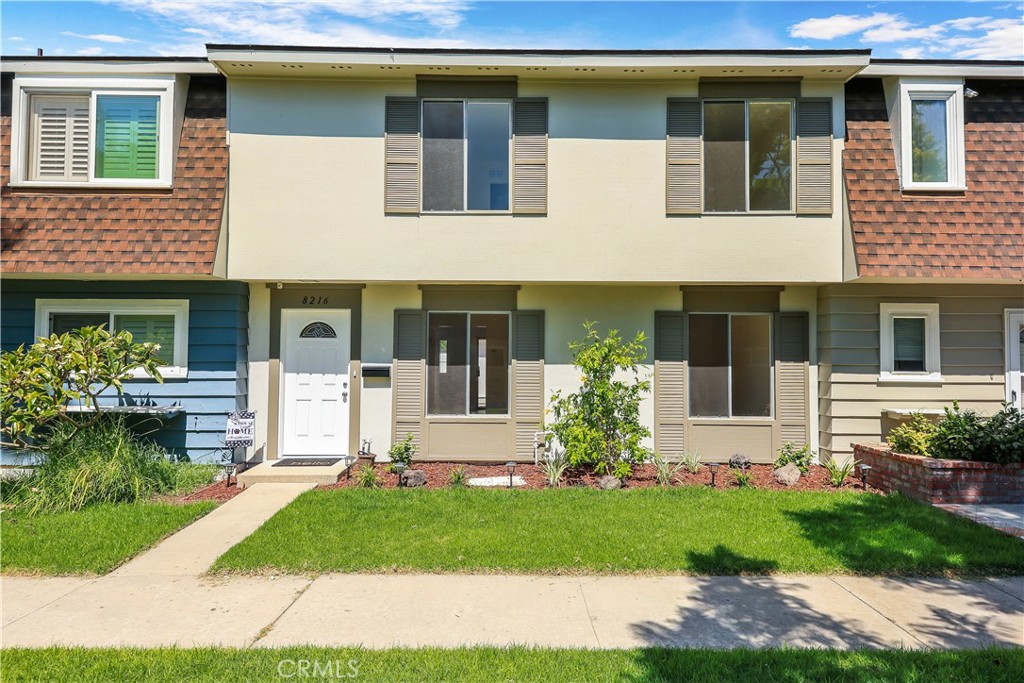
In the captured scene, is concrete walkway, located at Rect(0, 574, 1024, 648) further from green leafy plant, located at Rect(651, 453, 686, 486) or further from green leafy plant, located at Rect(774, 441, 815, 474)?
green leafy plant, located at Rect(774, 441, 815, 474)

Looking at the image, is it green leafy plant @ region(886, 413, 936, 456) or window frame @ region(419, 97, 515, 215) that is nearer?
green leafy plant @ region(886, 413, 936, 456)

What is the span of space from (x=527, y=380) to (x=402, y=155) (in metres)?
3.78

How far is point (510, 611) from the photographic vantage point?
14.3 feet

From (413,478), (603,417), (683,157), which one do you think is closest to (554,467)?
(603,417)

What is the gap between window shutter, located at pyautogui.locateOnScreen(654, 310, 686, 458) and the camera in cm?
927

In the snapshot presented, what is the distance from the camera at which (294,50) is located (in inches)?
320

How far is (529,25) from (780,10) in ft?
11.7

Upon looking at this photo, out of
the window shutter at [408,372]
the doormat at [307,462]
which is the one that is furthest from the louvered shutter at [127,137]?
the doormat at [307,462]

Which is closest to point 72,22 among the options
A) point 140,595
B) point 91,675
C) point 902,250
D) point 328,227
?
point 328,227

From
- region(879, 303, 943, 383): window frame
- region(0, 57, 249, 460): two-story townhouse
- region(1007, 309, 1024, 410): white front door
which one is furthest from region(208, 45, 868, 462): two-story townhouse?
region(1007, 309, 1024, 410): white front door

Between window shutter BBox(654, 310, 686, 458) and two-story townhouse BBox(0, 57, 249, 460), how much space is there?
20.6 ft

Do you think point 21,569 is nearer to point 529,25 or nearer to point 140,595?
point 140,595

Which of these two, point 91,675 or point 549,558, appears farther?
point 549,558

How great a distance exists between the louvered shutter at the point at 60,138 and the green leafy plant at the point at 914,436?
11.7 metres
